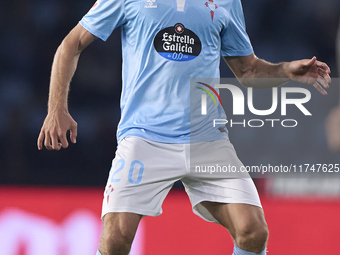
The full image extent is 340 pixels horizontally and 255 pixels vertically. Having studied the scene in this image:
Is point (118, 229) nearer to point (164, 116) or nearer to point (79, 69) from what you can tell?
point (164, 116)

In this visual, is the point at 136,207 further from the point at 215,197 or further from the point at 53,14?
the point at 53,14

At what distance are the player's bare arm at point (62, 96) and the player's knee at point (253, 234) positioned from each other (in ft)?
2.67

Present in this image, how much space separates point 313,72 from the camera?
2.39 metres

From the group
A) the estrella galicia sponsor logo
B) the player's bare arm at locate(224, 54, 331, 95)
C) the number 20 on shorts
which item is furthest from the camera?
the player's bare arm at locate(224, 54, 331, 95)

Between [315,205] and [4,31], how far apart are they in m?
3.50

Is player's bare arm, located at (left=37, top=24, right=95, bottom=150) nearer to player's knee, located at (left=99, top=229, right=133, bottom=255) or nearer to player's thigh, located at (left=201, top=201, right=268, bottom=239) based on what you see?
player's knee, located at (left=99, top=229, right=133, bottom=255)

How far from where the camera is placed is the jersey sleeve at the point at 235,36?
248 cm

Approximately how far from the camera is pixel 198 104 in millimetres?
2305

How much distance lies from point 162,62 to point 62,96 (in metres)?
0.46

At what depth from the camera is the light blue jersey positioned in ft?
7.39

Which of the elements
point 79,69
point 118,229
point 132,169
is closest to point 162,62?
point 132,169

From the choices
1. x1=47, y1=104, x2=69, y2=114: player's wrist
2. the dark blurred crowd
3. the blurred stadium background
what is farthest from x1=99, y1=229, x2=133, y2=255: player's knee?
the dark blurred crowd

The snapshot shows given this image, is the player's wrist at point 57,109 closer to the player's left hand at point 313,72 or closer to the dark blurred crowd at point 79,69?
the player's left hand at point 313,72

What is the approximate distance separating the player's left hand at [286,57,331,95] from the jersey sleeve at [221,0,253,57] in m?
0.26
